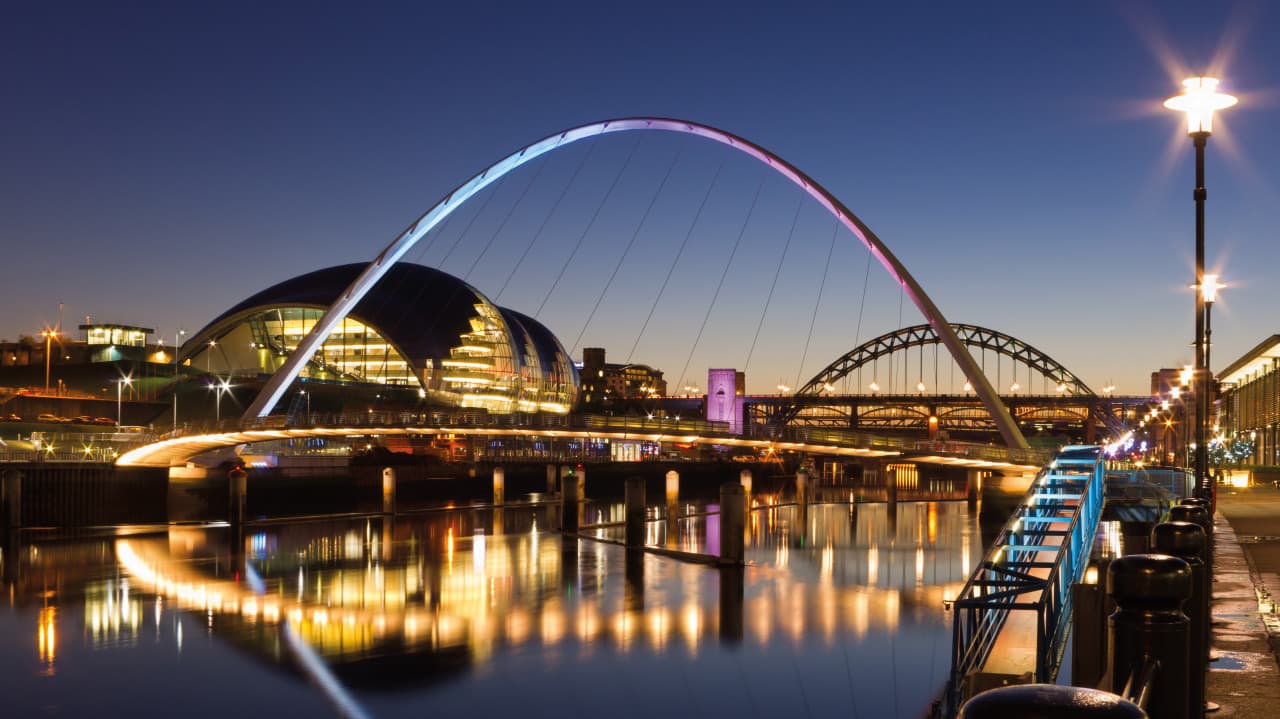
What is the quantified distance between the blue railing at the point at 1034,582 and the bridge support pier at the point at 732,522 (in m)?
14.4

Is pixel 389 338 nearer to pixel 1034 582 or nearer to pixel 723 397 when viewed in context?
pixel 723 397

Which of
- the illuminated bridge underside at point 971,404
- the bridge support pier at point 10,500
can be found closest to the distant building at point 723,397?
the illuminated bridge underside at point 971,404

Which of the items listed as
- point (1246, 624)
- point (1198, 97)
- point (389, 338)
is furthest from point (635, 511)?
point (389, 338)

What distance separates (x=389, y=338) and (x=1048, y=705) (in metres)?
107

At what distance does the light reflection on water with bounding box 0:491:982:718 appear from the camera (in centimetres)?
2655

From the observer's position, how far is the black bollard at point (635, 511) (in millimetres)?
49281

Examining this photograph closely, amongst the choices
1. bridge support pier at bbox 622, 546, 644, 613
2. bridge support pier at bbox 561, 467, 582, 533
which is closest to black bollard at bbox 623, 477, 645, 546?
bridge support pier at bbox 622, 546, 644, 613

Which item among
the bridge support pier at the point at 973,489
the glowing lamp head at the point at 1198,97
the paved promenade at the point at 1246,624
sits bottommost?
the bridge support pier at the point at 973,489

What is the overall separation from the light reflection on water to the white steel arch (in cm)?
1070

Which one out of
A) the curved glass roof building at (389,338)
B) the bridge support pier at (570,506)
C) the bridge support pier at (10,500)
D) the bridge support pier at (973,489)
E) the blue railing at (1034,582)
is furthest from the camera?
the curved glass roof building at (389,338)

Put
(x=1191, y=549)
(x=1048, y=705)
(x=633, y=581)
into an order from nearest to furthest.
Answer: (x=1048, y=705), (x=1191, y=549), (x=633, y=581)

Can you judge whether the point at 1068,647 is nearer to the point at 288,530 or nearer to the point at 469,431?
the point at 469,431

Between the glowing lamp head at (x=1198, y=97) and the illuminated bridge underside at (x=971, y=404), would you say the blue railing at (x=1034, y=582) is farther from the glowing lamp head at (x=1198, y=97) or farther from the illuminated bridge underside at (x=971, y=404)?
the illuminated bridge underside at (x=971, y=404)

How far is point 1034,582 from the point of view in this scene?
45.0 ft
